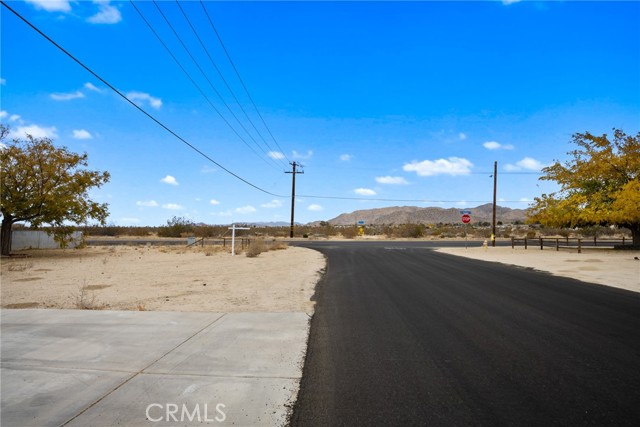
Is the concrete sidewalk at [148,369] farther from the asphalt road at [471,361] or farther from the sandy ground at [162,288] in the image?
the sandy ground at [162,288]

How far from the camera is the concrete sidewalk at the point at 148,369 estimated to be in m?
4.40

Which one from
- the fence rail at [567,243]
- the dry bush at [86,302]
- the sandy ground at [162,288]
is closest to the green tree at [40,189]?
the sandy ground at [162,288]

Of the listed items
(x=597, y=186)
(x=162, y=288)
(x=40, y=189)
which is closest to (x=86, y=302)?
(x=162, y=288)

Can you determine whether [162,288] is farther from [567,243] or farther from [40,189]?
[567,243]

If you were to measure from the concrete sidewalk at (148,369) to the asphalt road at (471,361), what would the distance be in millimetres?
426

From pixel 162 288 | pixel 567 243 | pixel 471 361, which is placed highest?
pixel 567 243

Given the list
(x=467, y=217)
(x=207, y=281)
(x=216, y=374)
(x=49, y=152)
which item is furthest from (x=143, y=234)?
(x=216, y=374)

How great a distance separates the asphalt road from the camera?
4359mm

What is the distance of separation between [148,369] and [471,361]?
4.23 metres

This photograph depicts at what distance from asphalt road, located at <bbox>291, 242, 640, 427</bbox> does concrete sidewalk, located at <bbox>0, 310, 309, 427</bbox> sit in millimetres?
426

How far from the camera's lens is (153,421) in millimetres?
4234

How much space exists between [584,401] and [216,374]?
13.5 feet

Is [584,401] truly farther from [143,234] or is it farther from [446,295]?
[143,234]

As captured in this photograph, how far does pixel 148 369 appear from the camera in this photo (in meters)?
5.67
